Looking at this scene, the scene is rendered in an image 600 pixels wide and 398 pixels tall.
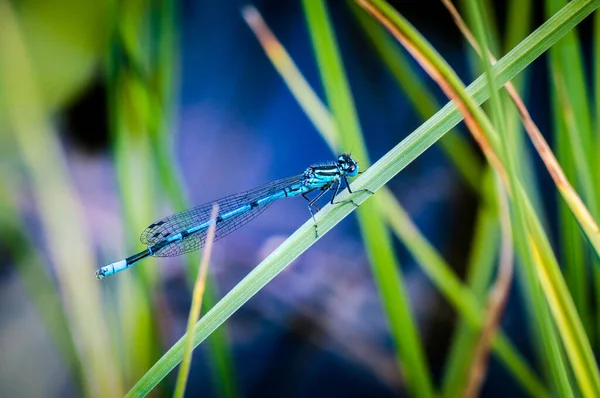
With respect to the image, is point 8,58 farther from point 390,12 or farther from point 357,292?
point 357,292

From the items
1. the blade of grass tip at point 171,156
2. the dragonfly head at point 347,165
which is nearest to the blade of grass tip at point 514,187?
the dragonfly head at point 347,165

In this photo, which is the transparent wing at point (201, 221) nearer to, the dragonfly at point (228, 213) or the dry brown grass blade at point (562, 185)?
the dragonfly at point (228, 213)

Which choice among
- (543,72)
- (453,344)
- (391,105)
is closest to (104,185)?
(391,105)

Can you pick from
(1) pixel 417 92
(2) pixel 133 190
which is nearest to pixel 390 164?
(1) pixel 417 92

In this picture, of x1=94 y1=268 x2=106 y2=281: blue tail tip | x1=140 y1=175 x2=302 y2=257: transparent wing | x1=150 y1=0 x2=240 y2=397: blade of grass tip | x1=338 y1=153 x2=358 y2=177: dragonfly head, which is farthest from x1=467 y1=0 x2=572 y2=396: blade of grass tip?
x1=94 y1=268 x2=106 y2=281: blue tail tip

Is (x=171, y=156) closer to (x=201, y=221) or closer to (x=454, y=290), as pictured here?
(x=201, y=221)

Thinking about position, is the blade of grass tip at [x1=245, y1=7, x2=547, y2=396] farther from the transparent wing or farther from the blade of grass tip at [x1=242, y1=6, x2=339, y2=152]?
the transparent wing
